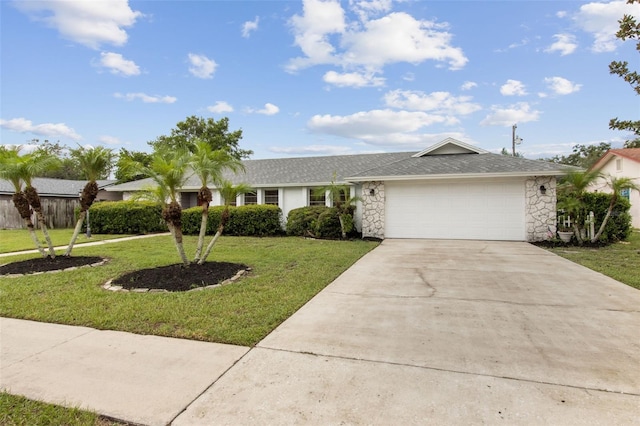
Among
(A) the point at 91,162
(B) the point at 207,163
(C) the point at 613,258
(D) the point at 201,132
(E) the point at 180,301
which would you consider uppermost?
(D) the point at 201,132

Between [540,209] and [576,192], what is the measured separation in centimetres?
115

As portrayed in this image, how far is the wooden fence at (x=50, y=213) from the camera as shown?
60.1ft

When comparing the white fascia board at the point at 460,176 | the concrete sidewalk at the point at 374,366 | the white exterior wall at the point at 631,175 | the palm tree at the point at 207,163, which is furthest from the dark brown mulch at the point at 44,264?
the white exterior wall at the point at 631,175

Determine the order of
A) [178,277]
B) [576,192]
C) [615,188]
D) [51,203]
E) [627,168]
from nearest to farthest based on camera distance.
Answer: [178,277] → [615,188] → [576,192] → [51,203] → [627,168]

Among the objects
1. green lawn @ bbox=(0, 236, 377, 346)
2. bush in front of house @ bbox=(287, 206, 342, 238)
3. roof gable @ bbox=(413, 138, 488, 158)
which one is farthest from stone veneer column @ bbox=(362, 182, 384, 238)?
green lawn @ bbox=(0, 236, 377, 346)

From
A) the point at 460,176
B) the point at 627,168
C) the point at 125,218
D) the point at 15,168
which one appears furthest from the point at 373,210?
the point at 627,168

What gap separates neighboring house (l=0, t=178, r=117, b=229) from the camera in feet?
60.3

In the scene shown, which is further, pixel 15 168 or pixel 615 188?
pixel 615 188

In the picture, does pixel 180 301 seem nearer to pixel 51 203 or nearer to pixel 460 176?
pixel 460 176

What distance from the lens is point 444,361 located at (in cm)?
323

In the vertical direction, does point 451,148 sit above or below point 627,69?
below

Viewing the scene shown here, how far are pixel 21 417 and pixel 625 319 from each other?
634 cm

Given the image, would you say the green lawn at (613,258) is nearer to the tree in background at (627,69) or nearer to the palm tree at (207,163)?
the tree in background at (627,69)

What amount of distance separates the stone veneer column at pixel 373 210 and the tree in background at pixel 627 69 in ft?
23.1
